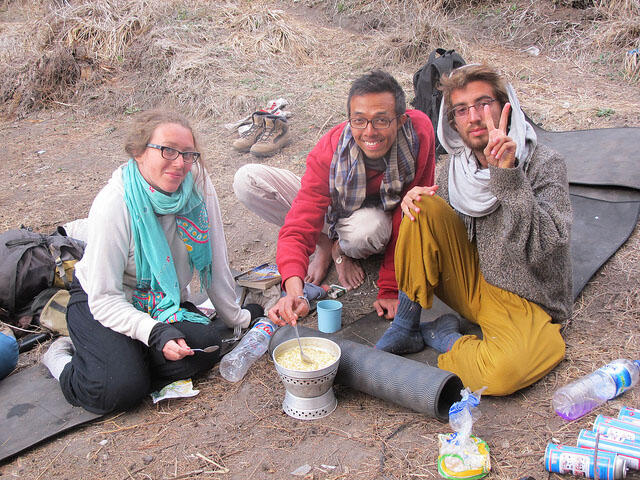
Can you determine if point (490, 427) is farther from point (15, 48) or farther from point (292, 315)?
point (15, 48)

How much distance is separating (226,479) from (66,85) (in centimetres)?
789

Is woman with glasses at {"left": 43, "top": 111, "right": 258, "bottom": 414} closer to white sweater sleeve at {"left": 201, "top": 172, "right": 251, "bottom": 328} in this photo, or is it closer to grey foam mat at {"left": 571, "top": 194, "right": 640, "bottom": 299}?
white sweater sleeve at {"left": 201, "top": 172, "right": 251, "bottom": 328}

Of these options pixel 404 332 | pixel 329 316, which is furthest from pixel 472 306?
pixel 329 316

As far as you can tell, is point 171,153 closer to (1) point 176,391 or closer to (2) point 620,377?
(1) point 176,391

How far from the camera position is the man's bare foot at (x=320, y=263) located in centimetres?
376

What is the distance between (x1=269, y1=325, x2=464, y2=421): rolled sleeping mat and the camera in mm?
2312

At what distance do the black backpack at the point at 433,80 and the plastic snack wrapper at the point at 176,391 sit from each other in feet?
10.1

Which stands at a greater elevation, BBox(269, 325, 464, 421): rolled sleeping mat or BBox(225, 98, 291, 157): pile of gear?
BBox(225, 98, 291, 157): pile of gear

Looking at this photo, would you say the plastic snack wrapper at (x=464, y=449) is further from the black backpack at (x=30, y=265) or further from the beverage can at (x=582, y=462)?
the black backpack at (x=30, y=265)

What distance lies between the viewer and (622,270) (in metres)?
3.28

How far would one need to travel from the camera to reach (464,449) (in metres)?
2.07


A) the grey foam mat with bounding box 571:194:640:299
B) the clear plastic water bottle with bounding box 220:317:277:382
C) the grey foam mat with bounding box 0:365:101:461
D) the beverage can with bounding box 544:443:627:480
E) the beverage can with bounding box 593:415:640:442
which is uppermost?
the grey foam mat with bounding box 571:194:640:299

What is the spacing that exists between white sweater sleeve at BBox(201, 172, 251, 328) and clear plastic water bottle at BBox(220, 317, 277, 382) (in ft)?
0.50

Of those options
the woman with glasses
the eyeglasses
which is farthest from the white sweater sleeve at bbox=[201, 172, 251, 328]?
the eyeglasses
